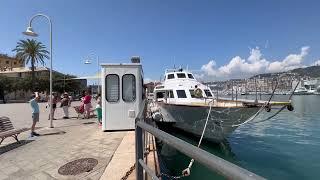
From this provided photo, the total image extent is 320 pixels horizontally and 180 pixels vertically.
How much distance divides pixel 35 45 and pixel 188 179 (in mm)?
56286

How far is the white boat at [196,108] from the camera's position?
1310 centimetres

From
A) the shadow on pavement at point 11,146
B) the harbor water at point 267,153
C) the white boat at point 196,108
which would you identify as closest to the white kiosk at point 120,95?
the harbor water at point 267,153

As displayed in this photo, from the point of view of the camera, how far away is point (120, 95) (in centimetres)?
1191

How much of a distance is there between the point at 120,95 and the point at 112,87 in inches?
17.6

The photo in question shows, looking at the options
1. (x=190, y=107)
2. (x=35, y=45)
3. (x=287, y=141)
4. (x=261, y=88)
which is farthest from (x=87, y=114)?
(x=35, y=45)

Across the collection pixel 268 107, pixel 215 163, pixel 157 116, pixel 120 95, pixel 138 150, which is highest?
pixel 120 95

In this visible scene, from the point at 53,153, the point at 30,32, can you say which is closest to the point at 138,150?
the point at 53,153

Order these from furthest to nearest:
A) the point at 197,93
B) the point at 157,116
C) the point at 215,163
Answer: the point at 157,116 → the point at 197,93 → the point at 215,163

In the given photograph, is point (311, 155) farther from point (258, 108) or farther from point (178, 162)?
point (178, 162)

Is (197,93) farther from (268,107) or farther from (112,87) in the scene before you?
(112,87)

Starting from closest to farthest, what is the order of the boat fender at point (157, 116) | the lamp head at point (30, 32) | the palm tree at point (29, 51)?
the lamp head at point (30, 32) < the boat fender at point (157, 116) < the palm tree at point (29, 51)

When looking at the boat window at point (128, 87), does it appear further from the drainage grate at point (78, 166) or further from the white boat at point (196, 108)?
the drainage grate at point (78, 166)

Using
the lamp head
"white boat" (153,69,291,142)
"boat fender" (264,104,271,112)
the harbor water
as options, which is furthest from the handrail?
the lamp head

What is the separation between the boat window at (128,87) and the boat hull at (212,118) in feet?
11.3
